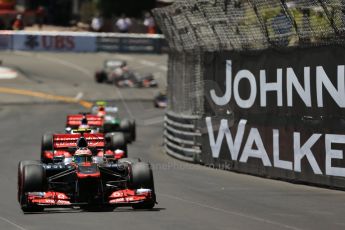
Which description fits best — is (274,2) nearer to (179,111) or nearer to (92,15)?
(179,111)

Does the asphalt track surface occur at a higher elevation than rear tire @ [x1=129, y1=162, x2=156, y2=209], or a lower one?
lower

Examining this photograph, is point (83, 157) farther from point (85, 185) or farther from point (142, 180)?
point (142, 180)

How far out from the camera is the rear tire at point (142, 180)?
13.9 meters

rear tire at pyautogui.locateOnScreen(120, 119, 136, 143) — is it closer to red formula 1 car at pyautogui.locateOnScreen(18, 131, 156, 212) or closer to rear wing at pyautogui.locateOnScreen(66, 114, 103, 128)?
rear wing at pyautogui.locateOnScreen(66, 114, 103, 128)

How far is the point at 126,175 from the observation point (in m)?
14.5

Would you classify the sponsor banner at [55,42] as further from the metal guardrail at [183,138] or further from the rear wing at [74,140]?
the rear wing at [74,140]

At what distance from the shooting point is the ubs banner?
16.8 metres

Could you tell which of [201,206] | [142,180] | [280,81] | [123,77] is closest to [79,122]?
[280,81]

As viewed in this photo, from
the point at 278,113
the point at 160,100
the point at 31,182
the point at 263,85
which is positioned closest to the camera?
the point at 31,182

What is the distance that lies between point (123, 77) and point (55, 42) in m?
7.87

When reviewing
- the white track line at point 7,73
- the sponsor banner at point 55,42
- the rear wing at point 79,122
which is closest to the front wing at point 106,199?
the rear wing at point 79,122

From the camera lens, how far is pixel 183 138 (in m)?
23.5

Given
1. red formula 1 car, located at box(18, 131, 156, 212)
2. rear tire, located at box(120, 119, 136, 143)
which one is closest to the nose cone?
red formula 1 car, located at box(18, 131, 156, 212)

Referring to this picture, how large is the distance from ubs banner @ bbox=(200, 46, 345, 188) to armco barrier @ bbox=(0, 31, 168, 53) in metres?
31.0
